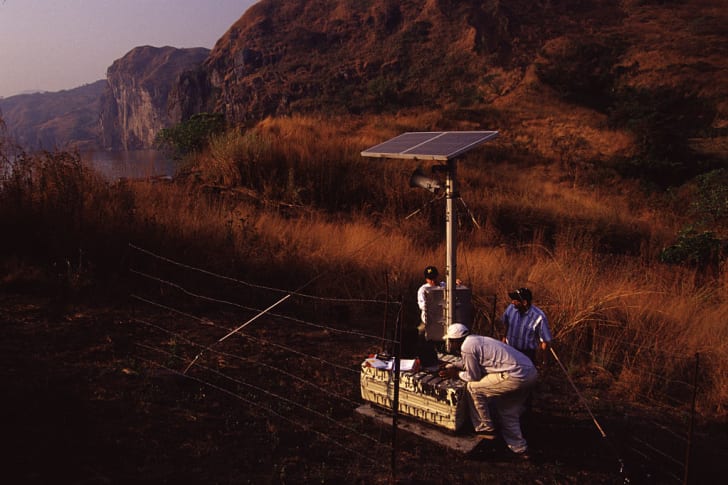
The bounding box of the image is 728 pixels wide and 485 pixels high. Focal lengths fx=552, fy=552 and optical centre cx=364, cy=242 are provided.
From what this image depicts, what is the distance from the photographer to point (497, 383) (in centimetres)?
495

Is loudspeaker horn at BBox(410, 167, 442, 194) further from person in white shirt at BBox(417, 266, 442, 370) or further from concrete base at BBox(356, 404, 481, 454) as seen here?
concrete base at BBox(356, 404, 481, 454)

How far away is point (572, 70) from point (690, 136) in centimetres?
1147

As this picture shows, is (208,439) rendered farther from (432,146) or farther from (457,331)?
(432,146)

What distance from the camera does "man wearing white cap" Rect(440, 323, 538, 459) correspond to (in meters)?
4.93

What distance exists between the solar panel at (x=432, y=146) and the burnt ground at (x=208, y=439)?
2.65 m

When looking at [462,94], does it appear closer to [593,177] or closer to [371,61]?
[371,61]

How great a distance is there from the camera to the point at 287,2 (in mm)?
73000

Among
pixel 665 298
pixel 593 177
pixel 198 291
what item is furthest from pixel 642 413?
pixel 593 177

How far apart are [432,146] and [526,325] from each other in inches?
83.7

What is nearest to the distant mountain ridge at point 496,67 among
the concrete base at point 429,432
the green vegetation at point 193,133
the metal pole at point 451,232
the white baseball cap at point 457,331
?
the green vegetation at point 193,133

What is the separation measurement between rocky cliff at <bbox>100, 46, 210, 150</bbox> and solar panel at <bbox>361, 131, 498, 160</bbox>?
10728 cm

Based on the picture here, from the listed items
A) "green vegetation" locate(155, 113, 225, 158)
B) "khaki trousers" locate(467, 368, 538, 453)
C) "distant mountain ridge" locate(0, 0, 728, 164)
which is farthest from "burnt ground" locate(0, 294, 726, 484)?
"distant mountain ridge" locate(0, 0, 728, 164)

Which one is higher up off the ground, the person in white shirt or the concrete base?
the person in white shirt

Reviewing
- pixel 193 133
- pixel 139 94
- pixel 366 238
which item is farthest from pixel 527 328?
pixel 139 94
